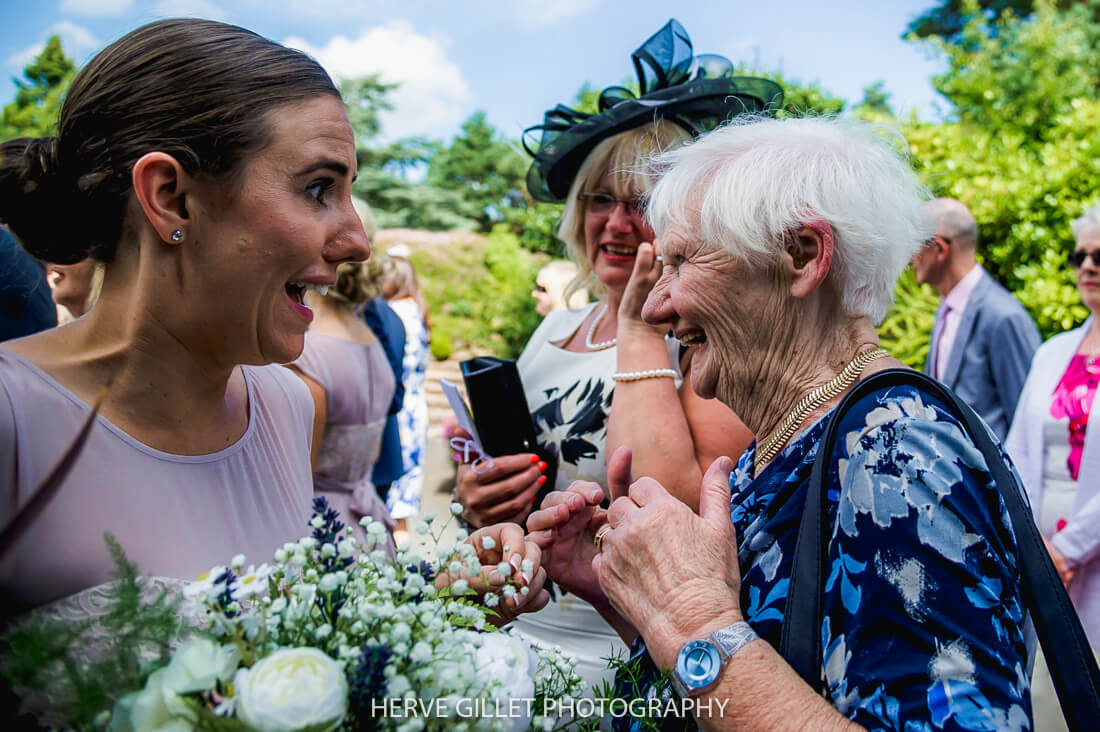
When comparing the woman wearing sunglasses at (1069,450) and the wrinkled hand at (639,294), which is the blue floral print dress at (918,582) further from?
the woman wearing sunglasses at (1069,450)

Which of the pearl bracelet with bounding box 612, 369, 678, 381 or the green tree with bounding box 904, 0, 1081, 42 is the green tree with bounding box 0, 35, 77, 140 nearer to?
the pearl bracelet with bounding box 612, 369, 678, 381

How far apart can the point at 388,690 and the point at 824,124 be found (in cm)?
163

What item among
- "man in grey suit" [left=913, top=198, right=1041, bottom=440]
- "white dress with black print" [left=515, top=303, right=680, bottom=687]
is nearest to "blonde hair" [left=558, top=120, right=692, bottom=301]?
"white dress with black print" [left=515, top=303, right=680, bottom=687]

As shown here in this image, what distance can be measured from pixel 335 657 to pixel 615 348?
5.95ft

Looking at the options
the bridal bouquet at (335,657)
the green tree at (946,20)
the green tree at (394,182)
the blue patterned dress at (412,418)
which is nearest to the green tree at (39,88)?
the green tree at (394,182)

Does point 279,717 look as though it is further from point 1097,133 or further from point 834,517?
point 1097,133

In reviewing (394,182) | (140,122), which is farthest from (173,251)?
(394,182)

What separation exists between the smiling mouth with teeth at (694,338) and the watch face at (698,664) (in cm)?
85

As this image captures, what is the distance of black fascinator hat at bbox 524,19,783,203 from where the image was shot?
2.56 m

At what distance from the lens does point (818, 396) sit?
1794mm

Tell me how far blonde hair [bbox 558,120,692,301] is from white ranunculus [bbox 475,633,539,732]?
5.47ft

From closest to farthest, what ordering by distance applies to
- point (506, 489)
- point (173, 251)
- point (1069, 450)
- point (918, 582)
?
point (918, 582) < point (173, 251) < point (506, 489) < point (1069, 450)

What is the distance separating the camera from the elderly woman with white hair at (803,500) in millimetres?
1320

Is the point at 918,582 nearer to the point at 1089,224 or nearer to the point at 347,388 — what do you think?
the point at 347,388
